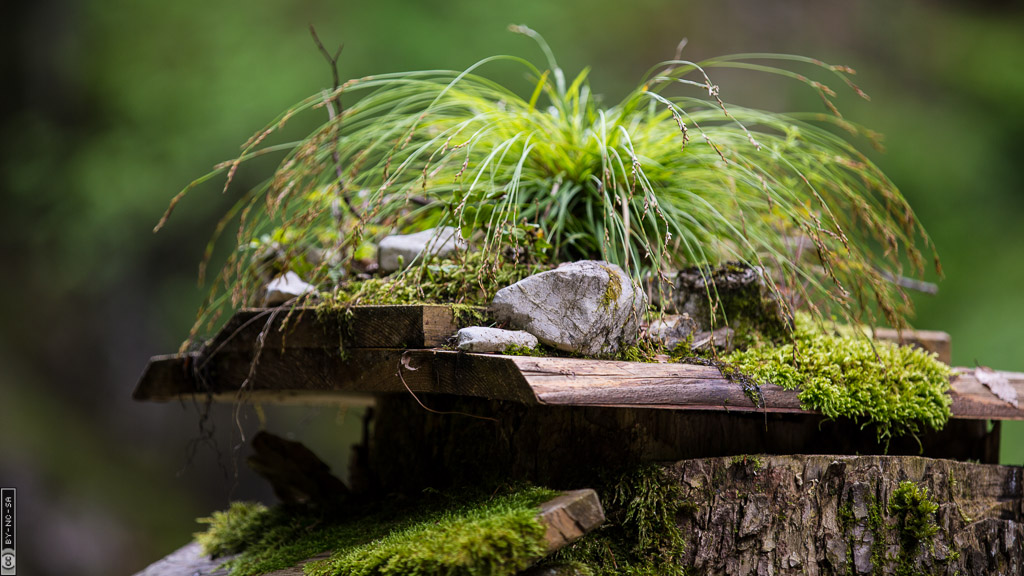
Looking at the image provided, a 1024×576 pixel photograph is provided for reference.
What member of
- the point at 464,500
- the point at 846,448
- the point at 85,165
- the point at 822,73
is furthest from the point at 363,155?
the point at 822,73

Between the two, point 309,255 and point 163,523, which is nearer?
point 309,255

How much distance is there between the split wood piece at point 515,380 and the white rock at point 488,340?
2 centimetres

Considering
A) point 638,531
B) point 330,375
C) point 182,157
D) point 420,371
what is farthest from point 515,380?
point 182,157

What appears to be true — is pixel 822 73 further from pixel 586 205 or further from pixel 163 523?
pixel 163 523

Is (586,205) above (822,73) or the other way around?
the other way around

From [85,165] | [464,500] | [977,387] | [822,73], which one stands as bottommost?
→ [464,500]

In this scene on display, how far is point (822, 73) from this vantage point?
420cm

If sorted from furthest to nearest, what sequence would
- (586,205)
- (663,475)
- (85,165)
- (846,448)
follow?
(85,165)
(586,205)
(846,448)
(663,475)

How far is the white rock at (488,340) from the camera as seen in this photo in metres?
1.06

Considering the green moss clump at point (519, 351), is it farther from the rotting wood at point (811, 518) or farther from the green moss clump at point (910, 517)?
the green moss clump at point (910, 517)

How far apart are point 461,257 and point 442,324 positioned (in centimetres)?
24

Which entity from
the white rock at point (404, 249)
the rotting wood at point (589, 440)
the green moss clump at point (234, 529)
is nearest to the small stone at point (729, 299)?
the rotting wood at point (589, 440)

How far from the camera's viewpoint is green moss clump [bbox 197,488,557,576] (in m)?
0.93

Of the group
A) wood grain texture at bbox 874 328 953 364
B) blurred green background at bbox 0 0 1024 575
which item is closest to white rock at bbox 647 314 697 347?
wood grain texture at bbox 874 328 953 364
